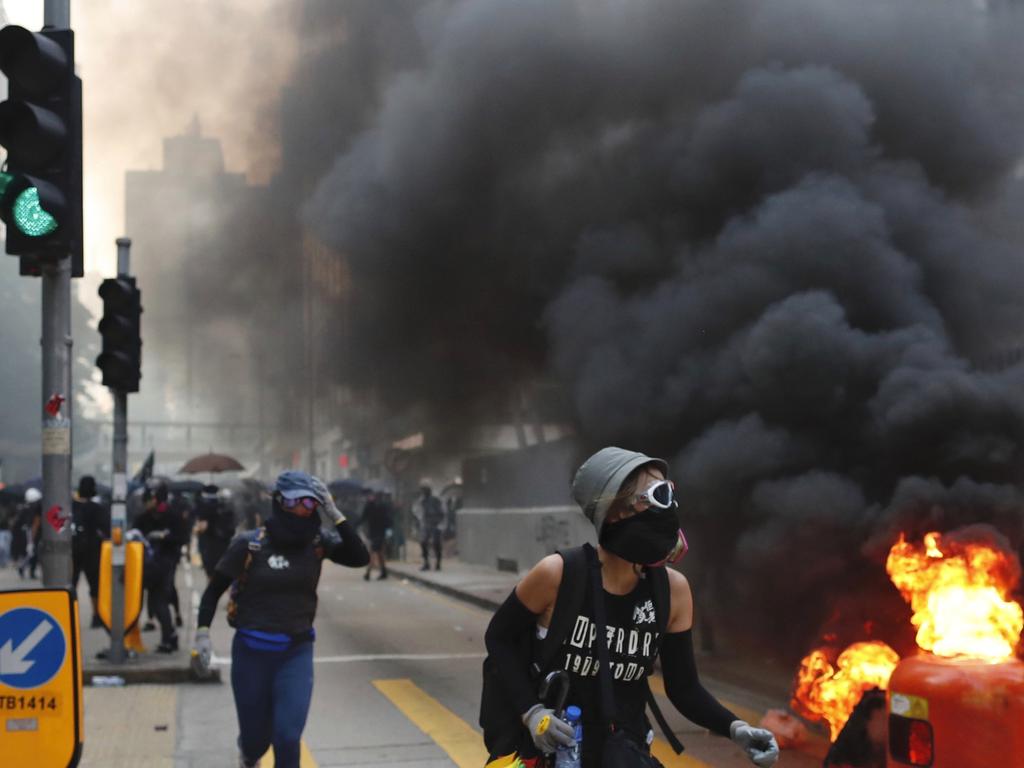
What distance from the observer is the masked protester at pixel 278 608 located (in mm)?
5078

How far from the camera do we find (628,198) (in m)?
14.0

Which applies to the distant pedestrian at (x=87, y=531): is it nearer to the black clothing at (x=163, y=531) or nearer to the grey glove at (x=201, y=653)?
the black clothing at (x=163, y=531)

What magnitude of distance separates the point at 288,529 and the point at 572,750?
110 inches

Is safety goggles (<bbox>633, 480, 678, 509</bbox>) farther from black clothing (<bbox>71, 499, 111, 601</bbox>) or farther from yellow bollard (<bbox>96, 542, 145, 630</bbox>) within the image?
black clothing (<bbox>71, 499, 111, 601</bbox>)

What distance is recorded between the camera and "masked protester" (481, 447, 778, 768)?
9.03 feet

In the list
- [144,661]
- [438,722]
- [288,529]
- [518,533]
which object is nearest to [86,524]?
[144,661]

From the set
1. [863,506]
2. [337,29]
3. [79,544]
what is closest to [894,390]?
[863,506]

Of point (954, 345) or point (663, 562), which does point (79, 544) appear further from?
point (663, 562)

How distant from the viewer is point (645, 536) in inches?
108

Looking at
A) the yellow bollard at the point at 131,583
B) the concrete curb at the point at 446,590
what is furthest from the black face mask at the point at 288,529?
the concrete curb at the point at 446,590

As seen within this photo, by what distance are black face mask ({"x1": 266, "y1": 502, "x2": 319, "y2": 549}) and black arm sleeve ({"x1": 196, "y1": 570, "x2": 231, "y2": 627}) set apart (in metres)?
0.27

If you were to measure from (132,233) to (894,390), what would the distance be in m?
16.1

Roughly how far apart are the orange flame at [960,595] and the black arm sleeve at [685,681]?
177cm

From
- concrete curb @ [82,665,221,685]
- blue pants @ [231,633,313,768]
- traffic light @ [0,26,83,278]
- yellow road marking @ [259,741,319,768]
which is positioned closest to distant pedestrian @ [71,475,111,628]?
concrete curb @ [82,665,221,685]
